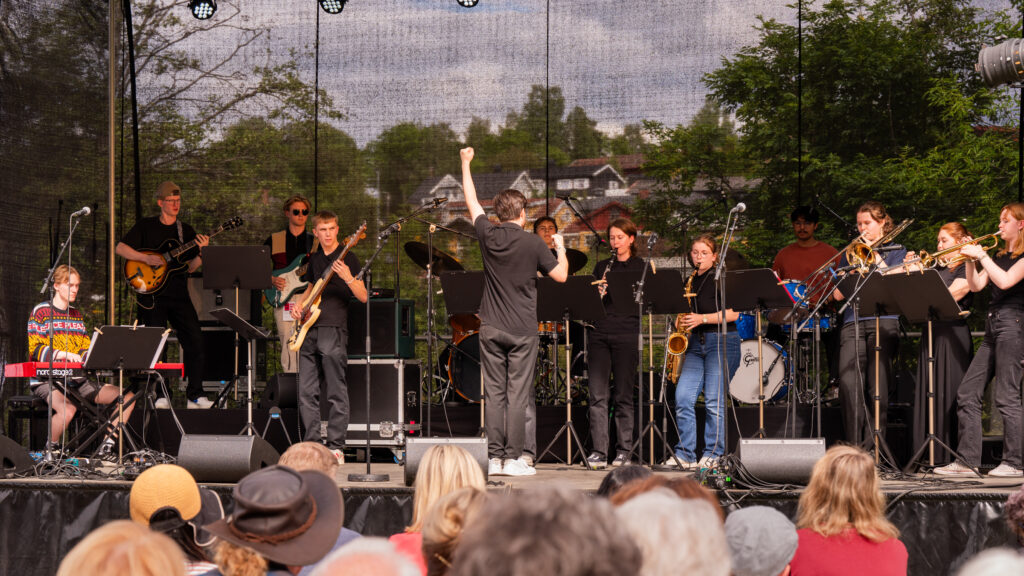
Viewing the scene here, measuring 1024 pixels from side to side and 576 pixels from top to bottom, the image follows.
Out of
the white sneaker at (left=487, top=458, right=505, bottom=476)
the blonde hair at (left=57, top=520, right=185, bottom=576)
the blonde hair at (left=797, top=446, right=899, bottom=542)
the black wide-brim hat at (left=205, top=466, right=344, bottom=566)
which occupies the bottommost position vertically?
the white sneaker at (left=487, top=458, right=505, bottom=476)

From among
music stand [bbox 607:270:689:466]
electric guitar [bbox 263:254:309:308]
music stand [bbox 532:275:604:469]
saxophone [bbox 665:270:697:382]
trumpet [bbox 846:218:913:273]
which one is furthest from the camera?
electric guitar [bbox 263:254:309:308]

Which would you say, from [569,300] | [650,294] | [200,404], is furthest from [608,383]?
[200,404]

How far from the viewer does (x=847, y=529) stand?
4082 millimetres

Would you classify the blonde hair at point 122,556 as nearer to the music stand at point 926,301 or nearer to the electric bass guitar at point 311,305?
the music stand at point 926,301

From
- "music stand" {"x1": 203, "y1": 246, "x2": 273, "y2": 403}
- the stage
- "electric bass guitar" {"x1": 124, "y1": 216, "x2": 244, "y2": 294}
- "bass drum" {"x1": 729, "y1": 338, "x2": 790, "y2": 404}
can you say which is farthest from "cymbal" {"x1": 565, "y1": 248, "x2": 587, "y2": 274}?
"electric bass guitar" {"x1": 124, "y1": 216, "x2": 244, "y2": 294}

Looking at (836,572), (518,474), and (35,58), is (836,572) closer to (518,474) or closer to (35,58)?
(518,474)

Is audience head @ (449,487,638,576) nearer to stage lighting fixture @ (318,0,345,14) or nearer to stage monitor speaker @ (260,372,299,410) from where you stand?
stage monitor speaker @ (260,372,299,410)

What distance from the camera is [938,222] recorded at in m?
11.7

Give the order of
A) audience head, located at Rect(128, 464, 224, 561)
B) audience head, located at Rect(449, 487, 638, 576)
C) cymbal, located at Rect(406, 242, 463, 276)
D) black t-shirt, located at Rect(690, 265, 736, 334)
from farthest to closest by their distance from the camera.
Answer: cymbal, located at Rect(406, 242, 463, 276) → black t-shirt, located at Rect(690, 265, 736, 334) → audience head, located at Rect(128, 464, 224, 561) → audience head, located at Rect(449, 487, 638, 576)

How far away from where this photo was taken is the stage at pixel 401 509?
668 cm

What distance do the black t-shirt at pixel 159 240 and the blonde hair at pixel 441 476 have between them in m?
7.06

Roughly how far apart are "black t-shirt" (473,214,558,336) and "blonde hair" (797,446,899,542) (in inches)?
147

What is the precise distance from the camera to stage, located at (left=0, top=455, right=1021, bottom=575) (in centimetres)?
668

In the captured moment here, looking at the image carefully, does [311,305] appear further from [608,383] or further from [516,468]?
[608,383]
